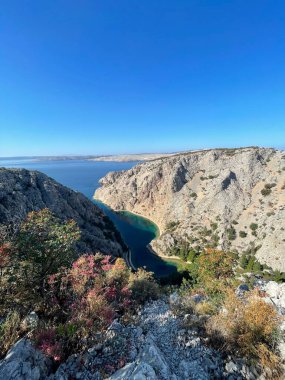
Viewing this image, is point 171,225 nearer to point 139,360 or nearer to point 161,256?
point 161,256

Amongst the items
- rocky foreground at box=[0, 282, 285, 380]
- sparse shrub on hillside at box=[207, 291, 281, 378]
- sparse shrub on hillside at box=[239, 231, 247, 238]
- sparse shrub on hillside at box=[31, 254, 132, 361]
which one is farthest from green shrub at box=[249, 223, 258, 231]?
rocky foreground at box=[0, 282, 285, 380]

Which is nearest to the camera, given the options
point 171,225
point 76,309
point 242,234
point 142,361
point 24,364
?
point 24,364

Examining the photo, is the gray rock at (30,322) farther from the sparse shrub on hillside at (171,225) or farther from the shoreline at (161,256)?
the sparse shrub on hillside at (171,225)

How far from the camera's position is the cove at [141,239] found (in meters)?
54.8

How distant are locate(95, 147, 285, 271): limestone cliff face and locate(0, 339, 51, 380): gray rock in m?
52.5

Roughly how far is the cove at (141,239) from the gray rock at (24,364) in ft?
114

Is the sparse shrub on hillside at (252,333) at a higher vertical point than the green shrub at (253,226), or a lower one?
higher

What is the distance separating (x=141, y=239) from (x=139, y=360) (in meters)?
65.0

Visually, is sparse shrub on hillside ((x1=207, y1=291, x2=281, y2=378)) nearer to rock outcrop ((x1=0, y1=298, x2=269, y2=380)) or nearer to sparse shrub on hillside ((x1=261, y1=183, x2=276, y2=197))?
rock outcrop ((x1=0, y1=298, x2=269, y2=380))

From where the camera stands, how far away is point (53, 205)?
149ft

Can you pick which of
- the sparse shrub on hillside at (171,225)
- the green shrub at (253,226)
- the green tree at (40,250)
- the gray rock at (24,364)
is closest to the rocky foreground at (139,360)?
the gray rock at (24,364)

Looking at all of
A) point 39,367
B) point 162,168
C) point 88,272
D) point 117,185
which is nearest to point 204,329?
point 88,272

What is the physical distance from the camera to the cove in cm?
5478

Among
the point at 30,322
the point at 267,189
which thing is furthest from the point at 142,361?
the point at 267,189
